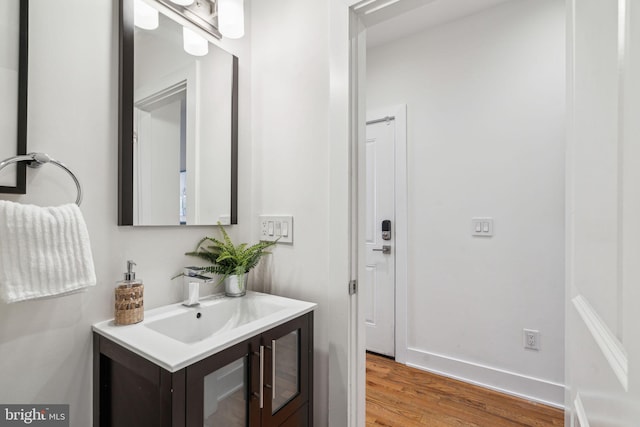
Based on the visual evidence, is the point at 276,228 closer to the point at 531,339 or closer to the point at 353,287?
the point at 353,287

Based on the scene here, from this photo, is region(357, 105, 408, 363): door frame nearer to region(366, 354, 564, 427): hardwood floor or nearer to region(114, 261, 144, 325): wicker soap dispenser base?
region(366, 354, 564, 427): hardwood floor

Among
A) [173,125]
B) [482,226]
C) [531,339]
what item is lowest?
[531,339]

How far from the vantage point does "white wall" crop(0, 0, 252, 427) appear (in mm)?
813

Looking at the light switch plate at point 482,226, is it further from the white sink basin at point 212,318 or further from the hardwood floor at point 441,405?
the white sink basin at point 212,318

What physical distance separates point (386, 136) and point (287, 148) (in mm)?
1323

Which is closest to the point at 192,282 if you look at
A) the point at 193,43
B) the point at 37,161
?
the point at 37,161

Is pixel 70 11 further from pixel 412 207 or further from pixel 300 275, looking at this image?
pixel 412 207

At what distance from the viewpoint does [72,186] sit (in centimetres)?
89

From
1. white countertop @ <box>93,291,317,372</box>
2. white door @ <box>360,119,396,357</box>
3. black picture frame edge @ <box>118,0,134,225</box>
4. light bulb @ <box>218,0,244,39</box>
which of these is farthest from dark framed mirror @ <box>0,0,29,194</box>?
white door @ <box>360,119,396,357</box>

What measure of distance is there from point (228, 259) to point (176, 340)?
38 cm

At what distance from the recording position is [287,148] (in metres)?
1.36

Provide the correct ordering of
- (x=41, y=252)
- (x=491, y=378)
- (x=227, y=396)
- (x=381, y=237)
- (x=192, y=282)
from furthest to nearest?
(x=381, y=237) → (x=491, y=378) → (x=192, y=282) → (x=227, y=396) → (x=41, y=252)

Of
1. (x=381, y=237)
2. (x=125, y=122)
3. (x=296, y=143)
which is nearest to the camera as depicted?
(x=125, y=122)

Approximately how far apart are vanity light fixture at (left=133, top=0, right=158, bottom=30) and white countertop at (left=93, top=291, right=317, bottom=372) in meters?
1.00
